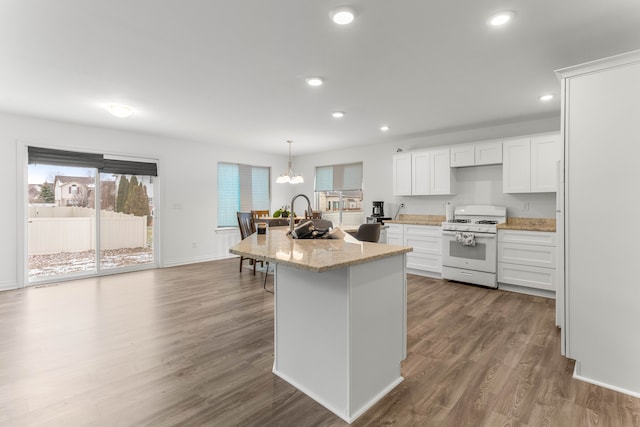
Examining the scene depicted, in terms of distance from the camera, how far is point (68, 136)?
4.92 meters

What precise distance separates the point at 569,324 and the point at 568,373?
36 centimetres

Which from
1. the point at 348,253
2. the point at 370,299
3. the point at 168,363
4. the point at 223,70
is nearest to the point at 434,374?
the point at 370,299

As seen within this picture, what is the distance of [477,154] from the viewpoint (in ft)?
16.2

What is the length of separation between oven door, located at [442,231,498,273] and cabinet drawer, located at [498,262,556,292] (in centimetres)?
15

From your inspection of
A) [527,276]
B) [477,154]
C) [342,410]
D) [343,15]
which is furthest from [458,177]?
[342,410]

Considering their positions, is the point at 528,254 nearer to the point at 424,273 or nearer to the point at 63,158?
the point at 424,273

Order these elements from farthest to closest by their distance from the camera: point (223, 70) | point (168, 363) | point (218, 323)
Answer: point (218, 323), point (223, 70), point (168, 363)

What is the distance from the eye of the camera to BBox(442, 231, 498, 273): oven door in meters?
4.48

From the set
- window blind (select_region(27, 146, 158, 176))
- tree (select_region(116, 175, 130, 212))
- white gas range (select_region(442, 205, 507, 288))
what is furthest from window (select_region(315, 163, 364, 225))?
tree (select_region(116, 175, 130, 212))

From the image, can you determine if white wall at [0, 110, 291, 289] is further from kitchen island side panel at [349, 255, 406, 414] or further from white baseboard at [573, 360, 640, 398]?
white baseboard at [573, 360, 640, 398]

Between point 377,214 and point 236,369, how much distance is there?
173 inches

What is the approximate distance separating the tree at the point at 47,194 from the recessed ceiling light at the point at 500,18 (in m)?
6.12

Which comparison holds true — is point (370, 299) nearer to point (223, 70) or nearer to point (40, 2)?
point (223, 70)

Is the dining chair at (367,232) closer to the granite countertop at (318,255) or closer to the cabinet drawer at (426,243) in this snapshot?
the granite countertop at (318,255)
